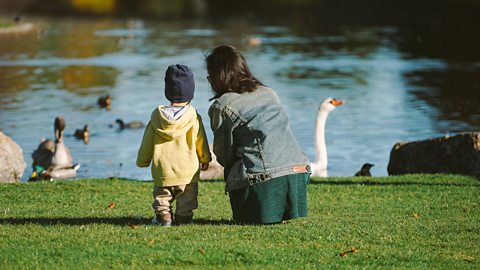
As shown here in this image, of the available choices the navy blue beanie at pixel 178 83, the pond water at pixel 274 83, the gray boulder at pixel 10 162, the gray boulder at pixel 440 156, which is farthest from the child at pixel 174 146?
the pond water at pixel 274 83

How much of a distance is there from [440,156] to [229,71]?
19.3ft

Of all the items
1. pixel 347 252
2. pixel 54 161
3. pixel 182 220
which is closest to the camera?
pixel 347 252

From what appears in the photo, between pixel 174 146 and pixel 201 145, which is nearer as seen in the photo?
pixel 174 146

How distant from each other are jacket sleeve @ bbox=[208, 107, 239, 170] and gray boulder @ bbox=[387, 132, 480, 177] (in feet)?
16.8

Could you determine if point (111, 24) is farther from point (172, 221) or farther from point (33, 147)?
point (172, 221)

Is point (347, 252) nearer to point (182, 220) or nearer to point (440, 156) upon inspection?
point (182, 220)

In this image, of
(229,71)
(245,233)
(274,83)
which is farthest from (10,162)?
(274,83)

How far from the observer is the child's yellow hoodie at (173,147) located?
775 cm

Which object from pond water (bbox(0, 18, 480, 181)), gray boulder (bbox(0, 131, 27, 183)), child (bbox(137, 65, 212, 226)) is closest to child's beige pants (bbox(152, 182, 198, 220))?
child (bbox(137, 65, 212, 226))

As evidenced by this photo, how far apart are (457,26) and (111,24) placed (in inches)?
829

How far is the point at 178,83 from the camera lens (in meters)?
7.79

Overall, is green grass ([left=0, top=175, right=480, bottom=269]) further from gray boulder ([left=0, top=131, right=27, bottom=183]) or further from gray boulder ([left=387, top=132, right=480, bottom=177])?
gray boulder ([left=0, top=131, right=27, bottom=183])

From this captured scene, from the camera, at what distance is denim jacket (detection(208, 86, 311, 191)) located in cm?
784

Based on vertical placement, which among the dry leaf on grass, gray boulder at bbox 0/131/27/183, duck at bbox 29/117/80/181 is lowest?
duck at bbox 29/117/80/181
